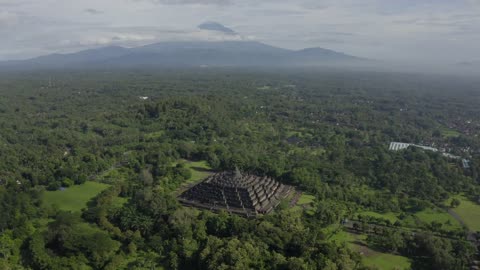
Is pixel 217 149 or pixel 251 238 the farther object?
pixel 217 149

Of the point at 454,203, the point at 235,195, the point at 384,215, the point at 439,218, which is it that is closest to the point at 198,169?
the point at 235,195

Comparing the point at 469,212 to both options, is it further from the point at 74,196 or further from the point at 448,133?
the point at 74,196

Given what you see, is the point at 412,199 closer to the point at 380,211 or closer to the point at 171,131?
→ the point at 380,211

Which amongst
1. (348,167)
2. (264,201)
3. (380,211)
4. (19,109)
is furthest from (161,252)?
(19,109)

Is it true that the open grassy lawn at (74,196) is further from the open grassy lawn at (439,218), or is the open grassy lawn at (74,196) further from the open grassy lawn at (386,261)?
the open grassy lawn at (439,218)

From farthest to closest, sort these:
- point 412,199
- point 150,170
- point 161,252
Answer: point 150,170 < point 412,199 < point 161,252

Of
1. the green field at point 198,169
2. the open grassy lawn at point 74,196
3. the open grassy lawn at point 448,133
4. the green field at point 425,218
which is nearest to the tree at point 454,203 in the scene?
the green field at point 425,218

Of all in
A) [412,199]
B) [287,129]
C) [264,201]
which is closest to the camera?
[264,201]

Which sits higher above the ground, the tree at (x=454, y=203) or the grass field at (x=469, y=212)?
the tree at (x=454, y=203)
